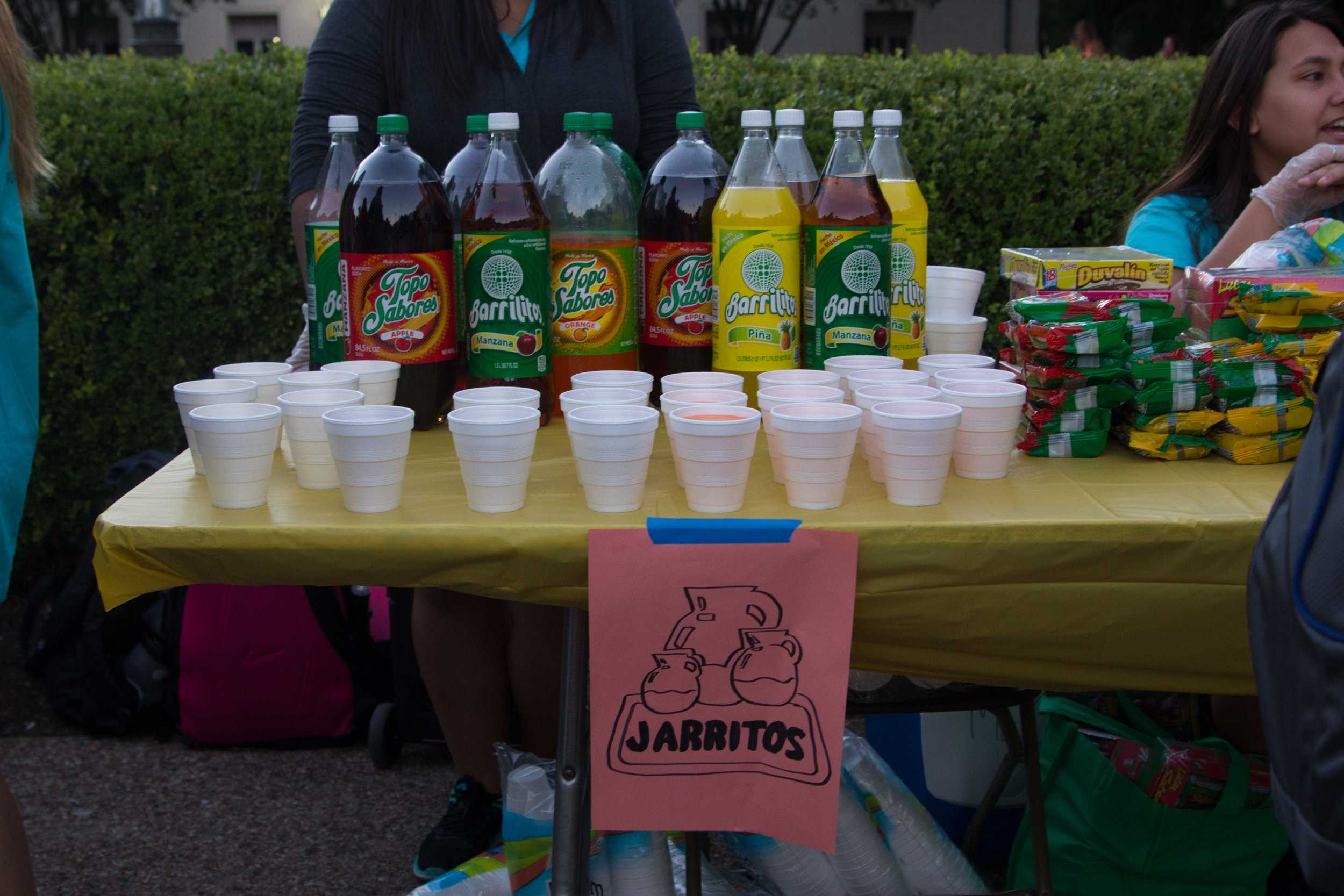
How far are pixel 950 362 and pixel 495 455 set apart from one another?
0.85 meters

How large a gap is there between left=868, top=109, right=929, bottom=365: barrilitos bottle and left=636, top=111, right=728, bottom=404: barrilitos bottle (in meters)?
0.30

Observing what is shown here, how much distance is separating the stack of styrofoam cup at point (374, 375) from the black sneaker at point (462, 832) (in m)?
1.19

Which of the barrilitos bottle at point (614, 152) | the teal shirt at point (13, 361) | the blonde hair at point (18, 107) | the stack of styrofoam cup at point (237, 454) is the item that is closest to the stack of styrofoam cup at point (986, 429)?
the barrilitos bottle at point (614, 152)

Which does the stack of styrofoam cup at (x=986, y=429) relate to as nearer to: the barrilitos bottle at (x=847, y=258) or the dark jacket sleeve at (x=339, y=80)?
the barrilitos bottle at (x=847, y=258)

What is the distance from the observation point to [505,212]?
1867 mm

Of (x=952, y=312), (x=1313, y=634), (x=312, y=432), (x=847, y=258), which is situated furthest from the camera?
(x=952, y=312)

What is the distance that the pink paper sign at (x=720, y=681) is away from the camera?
150 centimetres

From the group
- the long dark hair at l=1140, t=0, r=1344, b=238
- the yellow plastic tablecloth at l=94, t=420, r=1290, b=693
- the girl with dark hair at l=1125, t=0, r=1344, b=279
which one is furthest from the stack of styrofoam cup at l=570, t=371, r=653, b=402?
the long dark hair at l=1140, t=0, r=1344, b=238

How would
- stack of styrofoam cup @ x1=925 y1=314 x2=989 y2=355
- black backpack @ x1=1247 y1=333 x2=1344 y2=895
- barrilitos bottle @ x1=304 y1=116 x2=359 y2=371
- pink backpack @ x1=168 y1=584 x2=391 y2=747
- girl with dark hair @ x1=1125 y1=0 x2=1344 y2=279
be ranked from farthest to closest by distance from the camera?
pink backpack @ x1=168 y1=584 x2=391 y2=747 → girl with dark hair @ x1=1125 y1=0 x2=1344 y2=279 → stack of styrofoam cup @ x1=925 y1=314 x2=989 y2=355 → barrilitos bottle @ x1=304 y1=116 x2=359 y2=371 → black backpack @ x1=1247 y1=333 x2=1344 y2=895

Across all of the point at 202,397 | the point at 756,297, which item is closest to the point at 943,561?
the point at 756,297

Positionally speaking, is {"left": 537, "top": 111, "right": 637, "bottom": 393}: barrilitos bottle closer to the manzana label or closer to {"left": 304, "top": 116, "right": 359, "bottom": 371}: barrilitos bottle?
the manzana label

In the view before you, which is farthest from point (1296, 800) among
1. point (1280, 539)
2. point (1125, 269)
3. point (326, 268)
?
point (326, 268)

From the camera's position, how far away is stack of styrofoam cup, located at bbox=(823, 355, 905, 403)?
6.16 ft

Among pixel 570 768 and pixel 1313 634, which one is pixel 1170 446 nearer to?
pixel 1313 634
